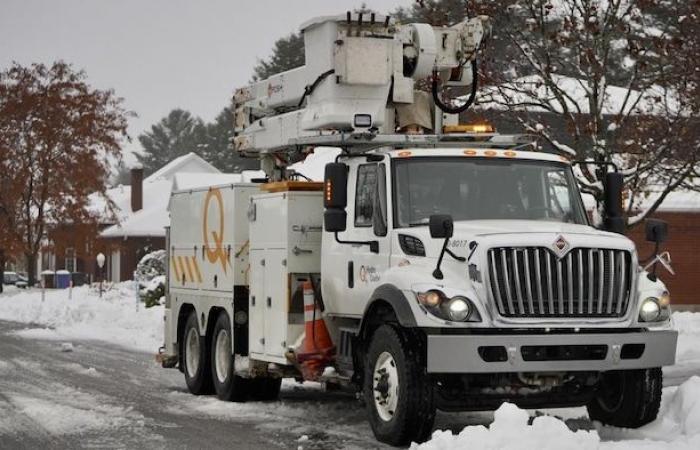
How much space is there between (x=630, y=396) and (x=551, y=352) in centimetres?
130

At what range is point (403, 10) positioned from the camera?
75.3 metres

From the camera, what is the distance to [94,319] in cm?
3159

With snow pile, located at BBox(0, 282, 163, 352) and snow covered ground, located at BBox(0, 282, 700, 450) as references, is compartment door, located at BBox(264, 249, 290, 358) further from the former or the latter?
snow pile, located at BBox(0, 282, 163, 352)

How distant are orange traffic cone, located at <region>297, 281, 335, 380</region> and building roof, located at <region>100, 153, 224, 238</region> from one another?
45.7 meters

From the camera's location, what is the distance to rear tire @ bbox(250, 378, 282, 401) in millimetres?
14945

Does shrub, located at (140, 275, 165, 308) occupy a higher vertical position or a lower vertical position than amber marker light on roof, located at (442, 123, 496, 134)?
lower

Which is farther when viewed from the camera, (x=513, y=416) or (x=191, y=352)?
(x=191, y=352)

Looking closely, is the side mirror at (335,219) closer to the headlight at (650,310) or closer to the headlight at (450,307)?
the headlight at (450,307)

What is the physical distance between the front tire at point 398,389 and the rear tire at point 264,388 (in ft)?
12.4

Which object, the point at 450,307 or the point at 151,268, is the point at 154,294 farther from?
the point at 450,307

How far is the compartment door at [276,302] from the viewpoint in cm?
1309

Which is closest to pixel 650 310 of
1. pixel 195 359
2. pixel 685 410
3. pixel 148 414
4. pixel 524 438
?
pixel 685 410

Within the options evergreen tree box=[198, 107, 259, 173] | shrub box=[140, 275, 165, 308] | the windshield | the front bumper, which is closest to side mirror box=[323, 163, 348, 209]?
the windshield

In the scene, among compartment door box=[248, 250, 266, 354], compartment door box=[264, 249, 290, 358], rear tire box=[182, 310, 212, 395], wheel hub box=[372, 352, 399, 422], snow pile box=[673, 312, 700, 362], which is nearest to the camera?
wheel hub box=[372, 352, 399, 422]
